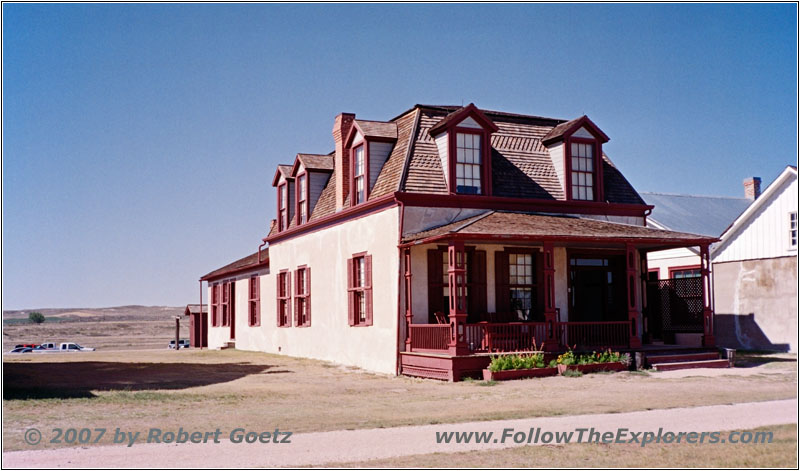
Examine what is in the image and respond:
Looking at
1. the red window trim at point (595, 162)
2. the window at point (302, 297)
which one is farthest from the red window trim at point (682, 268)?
the window at point (302, 297)

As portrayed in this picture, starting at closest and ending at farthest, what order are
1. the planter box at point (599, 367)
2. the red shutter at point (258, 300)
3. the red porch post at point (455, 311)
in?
1. the red porch post at point (455, 311)
2. the planter box at point (599, 367)
3. the red shutter at point (258, 300)

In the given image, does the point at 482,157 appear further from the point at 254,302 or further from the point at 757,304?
the point at 254,302

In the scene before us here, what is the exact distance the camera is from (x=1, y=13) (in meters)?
15.1

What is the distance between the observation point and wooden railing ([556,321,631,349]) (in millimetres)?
22125

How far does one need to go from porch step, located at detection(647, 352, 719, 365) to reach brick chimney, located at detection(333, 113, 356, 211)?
10.6 metres

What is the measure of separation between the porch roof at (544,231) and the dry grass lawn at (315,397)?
135 inches

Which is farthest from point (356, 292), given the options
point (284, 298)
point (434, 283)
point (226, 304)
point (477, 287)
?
point (226, 304)

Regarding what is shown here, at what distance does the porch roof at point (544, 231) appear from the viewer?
2028 cm

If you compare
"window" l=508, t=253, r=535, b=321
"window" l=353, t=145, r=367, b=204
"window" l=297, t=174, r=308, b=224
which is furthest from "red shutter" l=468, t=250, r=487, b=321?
"window" l=297, t=174, r=308, b=224

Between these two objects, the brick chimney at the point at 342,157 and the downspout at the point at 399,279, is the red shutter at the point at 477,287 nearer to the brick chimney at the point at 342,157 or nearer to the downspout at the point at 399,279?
the downspout at the point at 399,279

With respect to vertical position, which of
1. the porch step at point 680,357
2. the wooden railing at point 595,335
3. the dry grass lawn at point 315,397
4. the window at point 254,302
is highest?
the window at point 254,302

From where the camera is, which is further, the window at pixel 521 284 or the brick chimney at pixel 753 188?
the brick chimney at pixel 753 188

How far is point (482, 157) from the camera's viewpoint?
23.8 m

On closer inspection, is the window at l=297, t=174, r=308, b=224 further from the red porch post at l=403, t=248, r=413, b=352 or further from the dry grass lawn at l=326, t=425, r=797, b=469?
the dry grass lawn at l=326, t=425, r=797, b=469
